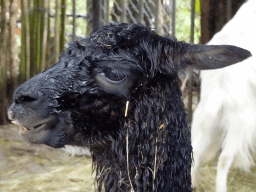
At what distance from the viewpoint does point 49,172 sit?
11.4ft

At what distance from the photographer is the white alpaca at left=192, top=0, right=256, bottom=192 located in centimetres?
278

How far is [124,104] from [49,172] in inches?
86.7

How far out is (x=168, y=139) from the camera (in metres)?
1.62

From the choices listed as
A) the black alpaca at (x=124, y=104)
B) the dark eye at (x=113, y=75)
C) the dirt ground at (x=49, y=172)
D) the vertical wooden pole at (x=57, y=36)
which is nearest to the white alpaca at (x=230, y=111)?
the dirt ground at (x=49, y=172)

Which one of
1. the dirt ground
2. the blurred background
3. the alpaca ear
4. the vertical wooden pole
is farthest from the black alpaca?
the vertical wooden pole

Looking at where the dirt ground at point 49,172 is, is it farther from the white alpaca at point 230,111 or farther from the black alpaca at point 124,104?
the black alpaca at point 124,104

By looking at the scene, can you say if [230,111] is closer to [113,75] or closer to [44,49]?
[113,75]

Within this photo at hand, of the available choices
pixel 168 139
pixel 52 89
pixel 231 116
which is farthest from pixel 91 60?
pixel 231 116

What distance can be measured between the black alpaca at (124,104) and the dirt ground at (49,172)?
1337mm

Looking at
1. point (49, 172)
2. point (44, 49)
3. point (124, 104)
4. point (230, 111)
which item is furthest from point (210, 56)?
point (44, 49)

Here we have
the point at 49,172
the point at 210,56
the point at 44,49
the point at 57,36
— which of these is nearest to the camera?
the point at 210,56

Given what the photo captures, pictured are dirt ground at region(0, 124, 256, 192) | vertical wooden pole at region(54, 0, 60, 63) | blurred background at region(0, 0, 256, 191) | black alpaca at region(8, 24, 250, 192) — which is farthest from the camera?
vertical wooden pole at region(54, 0, 60, 63)

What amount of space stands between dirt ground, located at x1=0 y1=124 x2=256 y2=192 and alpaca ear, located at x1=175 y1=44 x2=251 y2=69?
5.37ft

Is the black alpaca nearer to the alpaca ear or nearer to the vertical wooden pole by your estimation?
the alpaca ear
